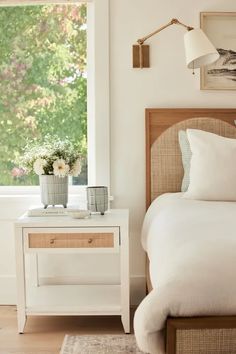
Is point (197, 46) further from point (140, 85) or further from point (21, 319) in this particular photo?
point (21, 319)

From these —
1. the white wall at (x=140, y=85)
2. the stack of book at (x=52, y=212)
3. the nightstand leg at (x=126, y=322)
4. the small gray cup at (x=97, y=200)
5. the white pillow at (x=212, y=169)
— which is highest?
the white wall at (x=140, y=85)

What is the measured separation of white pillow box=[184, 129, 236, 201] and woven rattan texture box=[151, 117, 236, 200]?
297 mm

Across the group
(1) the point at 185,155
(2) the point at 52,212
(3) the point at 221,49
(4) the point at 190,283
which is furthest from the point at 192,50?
(4) the point at 190,283

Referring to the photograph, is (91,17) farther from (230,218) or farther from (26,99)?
(230,218)

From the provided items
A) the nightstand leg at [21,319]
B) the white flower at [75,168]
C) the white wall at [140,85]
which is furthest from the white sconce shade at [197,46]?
the nightstand leg at [21,319]

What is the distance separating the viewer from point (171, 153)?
10.8 feet

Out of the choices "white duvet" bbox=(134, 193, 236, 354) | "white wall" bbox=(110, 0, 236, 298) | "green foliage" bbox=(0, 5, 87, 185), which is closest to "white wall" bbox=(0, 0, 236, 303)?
"white wall" bbox=(110, 0, 236, 298)

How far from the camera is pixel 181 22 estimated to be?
3291 mm

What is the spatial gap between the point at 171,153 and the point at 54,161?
753 mm

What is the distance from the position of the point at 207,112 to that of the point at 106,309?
4.54 ft

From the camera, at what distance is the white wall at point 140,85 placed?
3.29 m

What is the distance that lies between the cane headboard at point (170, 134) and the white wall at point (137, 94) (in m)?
0.06

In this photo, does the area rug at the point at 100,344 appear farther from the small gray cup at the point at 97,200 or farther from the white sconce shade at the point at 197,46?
the white sconce shade at the point at 197,46

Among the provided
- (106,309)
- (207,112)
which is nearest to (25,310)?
(106,309)
